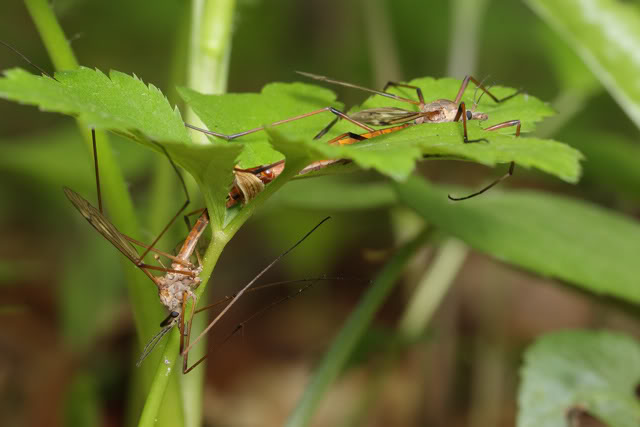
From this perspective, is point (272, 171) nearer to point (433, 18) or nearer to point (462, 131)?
point (462, 131)

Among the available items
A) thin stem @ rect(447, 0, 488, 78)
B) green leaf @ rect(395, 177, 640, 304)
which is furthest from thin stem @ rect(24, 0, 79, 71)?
thin stem @ rect(447, 0, 488, 78)

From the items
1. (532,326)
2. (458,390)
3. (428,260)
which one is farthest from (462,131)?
(532,326)

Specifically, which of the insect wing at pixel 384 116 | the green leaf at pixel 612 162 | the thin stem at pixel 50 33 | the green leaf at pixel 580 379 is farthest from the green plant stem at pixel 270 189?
the green leaf at pixel 612 162

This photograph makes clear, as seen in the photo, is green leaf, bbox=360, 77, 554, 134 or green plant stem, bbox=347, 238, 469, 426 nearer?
green leaf, bbox=360, 77, 554, 134

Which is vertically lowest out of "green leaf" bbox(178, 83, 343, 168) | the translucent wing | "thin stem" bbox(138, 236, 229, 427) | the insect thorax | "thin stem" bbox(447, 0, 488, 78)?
"thin stem" bbox(138, 236, 229, 427)

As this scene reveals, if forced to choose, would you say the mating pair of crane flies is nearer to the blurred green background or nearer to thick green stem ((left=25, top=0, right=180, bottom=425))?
thick green stem ((left=25, top=0, right=180, bottom=425))

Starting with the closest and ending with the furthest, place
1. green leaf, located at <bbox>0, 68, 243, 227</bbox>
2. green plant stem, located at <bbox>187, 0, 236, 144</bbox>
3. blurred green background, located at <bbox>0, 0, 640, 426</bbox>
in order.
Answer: green leaf, located at <bbox>0, 68, 243, 227</bbox> → green plant stem, located at <bbox>187, 0, 236, 144</bbox> → blurred green background, located at <bbox>0, 0, 640, 426</bbox>

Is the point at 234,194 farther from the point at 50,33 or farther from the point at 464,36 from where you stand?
the point at 464,36
